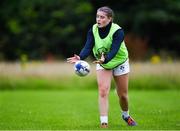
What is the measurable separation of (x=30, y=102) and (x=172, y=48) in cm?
2869

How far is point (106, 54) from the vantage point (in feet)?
37.1

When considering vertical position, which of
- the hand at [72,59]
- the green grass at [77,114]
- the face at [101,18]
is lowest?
the green grass at [77,114]

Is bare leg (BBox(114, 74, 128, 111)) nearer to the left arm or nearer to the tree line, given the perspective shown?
the left arm

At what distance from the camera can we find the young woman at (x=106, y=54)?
36.8ft

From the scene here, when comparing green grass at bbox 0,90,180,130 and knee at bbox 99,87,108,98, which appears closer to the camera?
knee at bbox 99,87,108,98

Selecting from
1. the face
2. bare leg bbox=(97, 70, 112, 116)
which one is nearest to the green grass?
bare leg bbox=(97, 70, 112, 116)

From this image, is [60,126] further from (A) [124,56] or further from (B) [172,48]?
(B) [172,48]

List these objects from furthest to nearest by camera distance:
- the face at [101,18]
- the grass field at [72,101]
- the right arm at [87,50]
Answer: the grass field at [72,101] < the right arm at [87,50] < the face at [101,18]

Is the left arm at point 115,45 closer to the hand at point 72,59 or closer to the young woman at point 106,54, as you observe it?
the young woman at point 106,54

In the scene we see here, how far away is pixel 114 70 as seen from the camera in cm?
1152

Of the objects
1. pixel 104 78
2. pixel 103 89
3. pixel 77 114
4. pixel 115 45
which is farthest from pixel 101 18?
pixel 77 114

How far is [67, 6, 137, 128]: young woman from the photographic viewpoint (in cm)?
1122

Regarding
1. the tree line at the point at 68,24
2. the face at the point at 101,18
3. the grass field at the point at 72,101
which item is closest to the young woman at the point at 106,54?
the face at the point at 101,18

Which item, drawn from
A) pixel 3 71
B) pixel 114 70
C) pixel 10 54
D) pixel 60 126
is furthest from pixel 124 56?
pixel 10 54
